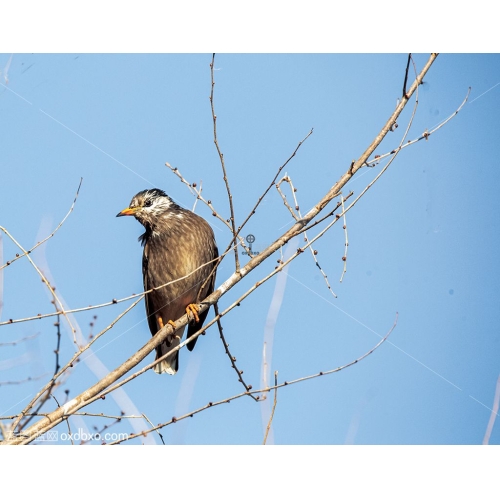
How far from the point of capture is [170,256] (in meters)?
3.94

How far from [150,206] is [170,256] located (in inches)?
12.8

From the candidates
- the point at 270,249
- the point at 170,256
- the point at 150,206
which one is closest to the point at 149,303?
the point at 170,256

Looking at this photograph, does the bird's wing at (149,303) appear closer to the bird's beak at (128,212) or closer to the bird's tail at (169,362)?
the bird's tail at (169,362)

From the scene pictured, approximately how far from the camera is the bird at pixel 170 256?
386cm

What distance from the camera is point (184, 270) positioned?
3904 mm

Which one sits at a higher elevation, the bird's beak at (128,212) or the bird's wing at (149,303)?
the bird's beak at (128,212)

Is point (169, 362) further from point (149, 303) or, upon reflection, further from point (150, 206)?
point (150, 206)

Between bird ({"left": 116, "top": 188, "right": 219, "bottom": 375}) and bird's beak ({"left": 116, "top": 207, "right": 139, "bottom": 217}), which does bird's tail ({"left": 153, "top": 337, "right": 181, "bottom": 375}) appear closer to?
bird ({"left": 116, "top": 188, "right": 219, "bottom": 375})

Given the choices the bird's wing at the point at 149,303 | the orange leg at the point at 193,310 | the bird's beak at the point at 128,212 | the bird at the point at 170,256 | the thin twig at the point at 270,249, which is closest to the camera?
the thin twig at the point at 270,249

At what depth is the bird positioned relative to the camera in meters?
3.86

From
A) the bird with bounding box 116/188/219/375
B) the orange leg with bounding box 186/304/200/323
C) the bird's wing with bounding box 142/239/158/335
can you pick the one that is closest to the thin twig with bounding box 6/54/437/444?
the orange leg with bounding box 186/304/200/323

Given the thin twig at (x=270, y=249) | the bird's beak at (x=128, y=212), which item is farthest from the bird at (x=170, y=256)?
the thin twig at (x=270, y=249)

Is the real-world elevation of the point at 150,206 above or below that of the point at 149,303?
above
